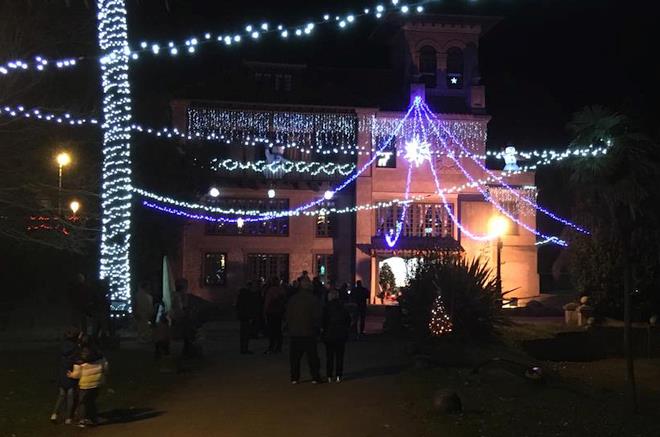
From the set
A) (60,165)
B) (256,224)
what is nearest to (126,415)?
(60,165)

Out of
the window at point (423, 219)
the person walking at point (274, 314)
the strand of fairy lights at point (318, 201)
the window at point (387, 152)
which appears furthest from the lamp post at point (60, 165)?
the window at point (423, 219)

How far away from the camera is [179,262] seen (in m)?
34.4

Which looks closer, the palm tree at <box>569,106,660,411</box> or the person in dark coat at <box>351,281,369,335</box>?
the palm tree at <box>569,106,660,411</box>

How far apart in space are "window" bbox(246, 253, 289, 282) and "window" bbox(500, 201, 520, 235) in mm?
10799

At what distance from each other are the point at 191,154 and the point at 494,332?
17736 mm

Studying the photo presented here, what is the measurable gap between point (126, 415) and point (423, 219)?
27.0 meters

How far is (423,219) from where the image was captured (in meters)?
35.8

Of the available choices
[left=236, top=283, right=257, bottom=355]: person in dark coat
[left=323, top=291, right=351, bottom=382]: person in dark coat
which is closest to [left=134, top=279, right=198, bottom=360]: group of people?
[left=236, top=283, right=257, bottom=355]: person in dark coat

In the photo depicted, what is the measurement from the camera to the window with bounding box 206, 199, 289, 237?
34.9 m

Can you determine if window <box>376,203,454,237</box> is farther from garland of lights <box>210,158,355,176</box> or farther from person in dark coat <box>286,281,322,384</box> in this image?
person in dark coat <box>286,281,322,384</box>

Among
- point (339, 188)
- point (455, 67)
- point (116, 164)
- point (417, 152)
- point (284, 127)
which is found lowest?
point (116, 164)

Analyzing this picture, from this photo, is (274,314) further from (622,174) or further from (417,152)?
(417,152)

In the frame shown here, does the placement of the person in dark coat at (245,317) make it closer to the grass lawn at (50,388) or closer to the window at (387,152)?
the grass lawn at (50,388)

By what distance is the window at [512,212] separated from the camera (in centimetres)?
3619
